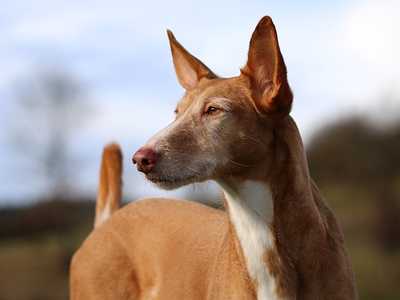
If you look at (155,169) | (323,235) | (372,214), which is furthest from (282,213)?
(372,214)

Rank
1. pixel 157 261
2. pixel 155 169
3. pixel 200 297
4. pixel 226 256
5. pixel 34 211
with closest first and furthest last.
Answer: pixel 155 169 → pixel 226 256 → pixel 200 297 → pixel 157 261 → pixel 34 211

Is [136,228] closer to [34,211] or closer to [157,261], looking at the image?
[157,261]

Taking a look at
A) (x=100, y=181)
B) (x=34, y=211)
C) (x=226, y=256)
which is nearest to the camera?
(x=226, y=256)

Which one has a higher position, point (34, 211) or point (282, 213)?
point (282, 213)

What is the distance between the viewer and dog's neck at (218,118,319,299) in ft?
20.5

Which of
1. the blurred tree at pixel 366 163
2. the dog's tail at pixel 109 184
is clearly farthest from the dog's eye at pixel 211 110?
the blurred tree at pixel 366 163

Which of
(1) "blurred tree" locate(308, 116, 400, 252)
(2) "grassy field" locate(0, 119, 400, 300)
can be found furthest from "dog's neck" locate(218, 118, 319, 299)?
(1) "blurred tree" locate(308, 116, 400, 252)

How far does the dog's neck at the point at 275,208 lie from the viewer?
20.5ft

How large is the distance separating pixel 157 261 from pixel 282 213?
1877mm

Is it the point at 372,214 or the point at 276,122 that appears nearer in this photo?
the point at 276,122

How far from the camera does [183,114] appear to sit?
21.3 feet

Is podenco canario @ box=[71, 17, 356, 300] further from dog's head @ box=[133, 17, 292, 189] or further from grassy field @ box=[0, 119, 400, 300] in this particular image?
grassy field @ box=[0, 119, 400, 300]

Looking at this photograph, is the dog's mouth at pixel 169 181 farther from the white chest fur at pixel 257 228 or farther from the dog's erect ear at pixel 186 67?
the dog's erect ear at pixel 186 67

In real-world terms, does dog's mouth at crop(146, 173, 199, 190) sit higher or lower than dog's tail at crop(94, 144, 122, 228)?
higher
